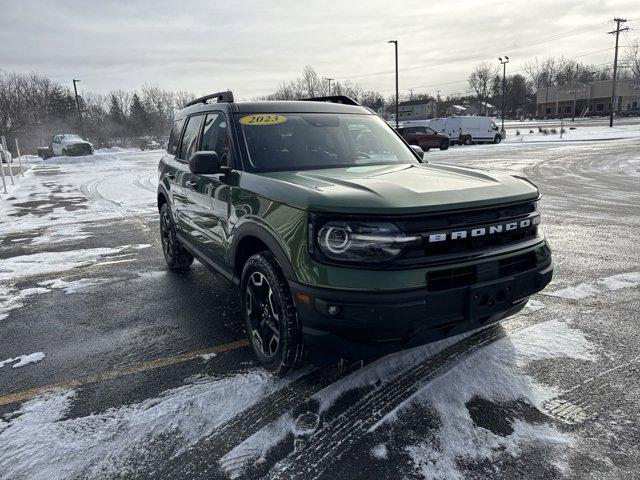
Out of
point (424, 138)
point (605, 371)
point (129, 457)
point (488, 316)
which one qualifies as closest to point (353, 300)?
point (488, 316)

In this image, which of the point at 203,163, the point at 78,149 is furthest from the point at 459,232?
the point at 78,149

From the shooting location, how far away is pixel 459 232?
8.67 ft

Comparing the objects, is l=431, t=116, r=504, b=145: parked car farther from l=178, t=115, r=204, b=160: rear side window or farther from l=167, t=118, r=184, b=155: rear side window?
l=178, t=115, r=204, b=160: rear side window

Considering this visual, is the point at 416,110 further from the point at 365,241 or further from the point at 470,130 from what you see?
the point at 365,241

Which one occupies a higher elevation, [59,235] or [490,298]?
[490,298]

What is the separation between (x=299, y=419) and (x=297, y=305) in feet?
2.20

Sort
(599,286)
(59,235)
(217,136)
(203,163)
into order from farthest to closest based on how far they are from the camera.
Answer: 1. (59,235)
2. (599,286)
3. (217,136)
4. (203,163)

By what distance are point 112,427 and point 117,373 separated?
71cm

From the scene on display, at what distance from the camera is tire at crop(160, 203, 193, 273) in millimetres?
5715

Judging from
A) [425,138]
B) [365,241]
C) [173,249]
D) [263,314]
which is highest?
[365,241]

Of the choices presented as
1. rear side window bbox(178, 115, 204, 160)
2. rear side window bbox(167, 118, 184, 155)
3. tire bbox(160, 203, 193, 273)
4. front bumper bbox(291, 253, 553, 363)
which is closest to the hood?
front bumper bbox(291, 253, 553, 363)

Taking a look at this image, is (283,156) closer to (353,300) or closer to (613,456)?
(353,300)

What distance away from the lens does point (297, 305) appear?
2.72 metres

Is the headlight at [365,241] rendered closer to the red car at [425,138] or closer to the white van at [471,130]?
the red car at [425,138]
